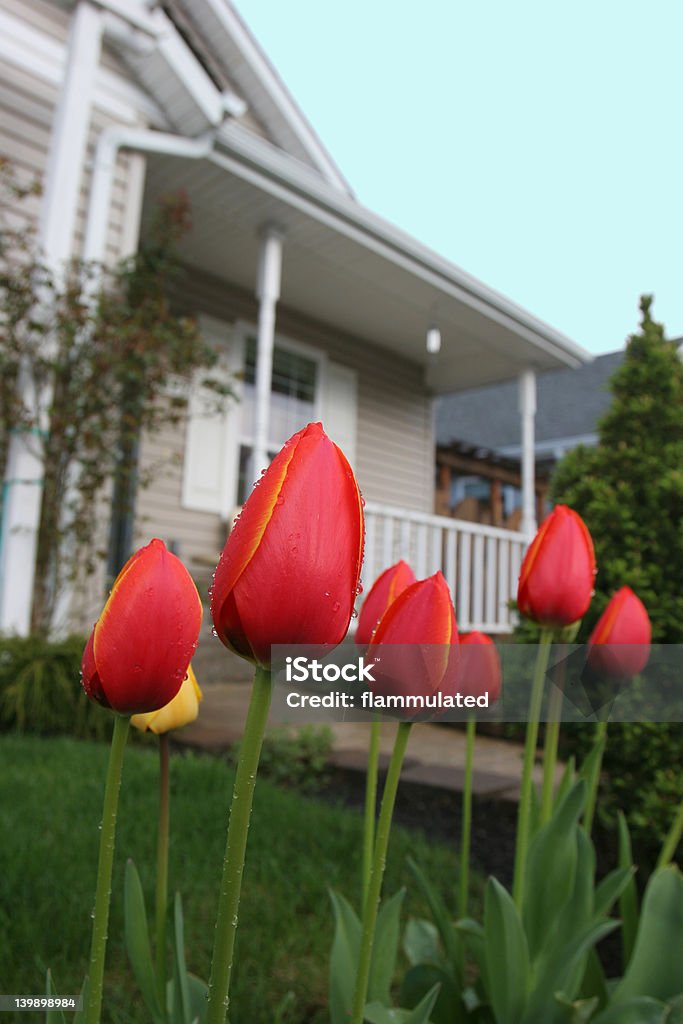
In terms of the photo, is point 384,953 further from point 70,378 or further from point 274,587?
point 70,378

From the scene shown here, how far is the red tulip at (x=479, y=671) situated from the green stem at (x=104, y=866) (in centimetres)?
29

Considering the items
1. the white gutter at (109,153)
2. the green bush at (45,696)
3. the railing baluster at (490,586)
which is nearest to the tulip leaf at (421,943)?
the green bush at (45,696)

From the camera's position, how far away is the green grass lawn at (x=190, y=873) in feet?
4.50

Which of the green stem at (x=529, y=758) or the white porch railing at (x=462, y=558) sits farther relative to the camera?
the white porch railing at (x=462, y=558)

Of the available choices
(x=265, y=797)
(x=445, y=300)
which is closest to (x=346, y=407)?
(x=445, y=300)

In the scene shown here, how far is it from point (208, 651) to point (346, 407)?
3837 mm

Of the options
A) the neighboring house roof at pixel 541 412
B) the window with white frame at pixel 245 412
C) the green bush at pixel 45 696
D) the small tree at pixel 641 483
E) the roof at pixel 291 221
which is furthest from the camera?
the neighboring house roof at pixel 541 412

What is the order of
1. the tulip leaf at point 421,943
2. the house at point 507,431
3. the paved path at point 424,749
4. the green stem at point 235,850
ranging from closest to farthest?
the green stem at point 235,850
the tulip leaf at point 421,943
the paved path at point 424,749
the house at point 507,431

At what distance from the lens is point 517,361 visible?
869 centimetres

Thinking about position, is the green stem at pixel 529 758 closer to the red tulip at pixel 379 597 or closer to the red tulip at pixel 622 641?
the red tulip at pixel 622 641

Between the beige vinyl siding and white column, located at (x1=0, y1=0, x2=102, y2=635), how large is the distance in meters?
1.78

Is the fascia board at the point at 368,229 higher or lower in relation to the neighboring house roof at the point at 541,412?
lower

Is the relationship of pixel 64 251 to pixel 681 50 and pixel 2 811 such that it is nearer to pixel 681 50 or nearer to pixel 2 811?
pixel 2 811

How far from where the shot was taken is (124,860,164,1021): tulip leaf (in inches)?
28.3
